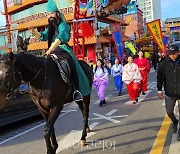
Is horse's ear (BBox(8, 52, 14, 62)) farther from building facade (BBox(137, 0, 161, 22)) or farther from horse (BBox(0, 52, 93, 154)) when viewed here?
building facade (BBox(137, 0, 161, 22))

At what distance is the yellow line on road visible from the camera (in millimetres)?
5176

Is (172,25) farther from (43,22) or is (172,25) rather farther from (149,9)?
(43,22)

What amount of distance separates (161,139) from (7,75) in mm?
3267

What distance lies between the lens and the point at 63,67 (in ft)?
16.3

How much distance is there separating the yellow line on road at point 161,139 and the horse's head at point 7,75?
Answer: 2619 mm

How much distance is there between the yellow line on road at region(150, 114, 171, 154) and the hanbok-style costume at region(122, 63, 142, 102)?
12.2 ft

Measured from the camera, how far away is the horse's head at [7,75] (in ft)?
13.4

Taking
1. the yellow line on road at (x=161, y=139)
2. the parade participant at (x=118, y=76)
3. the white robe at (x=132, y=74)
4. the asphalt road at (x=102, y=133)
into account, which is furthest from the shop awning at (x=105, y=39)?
the yellow line on road at (x=161, y=139)

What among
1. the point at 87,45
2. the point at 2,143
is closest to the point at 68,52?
the point at 2,143

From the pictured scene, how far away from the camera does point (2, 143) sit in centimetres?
665

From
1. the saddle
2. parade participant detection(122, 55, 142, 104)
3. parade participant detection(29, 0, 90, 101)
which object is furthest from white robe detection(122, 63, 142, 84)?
the saddle

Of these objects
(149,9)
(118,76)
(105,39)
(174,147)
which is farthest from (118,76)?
(149,9)

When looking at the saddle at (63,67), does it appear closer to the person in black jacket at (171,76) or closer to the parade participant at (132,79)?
the person in black jacket at (171,76)

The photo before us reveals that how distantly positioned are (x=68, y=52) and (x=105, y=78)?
6.43m
